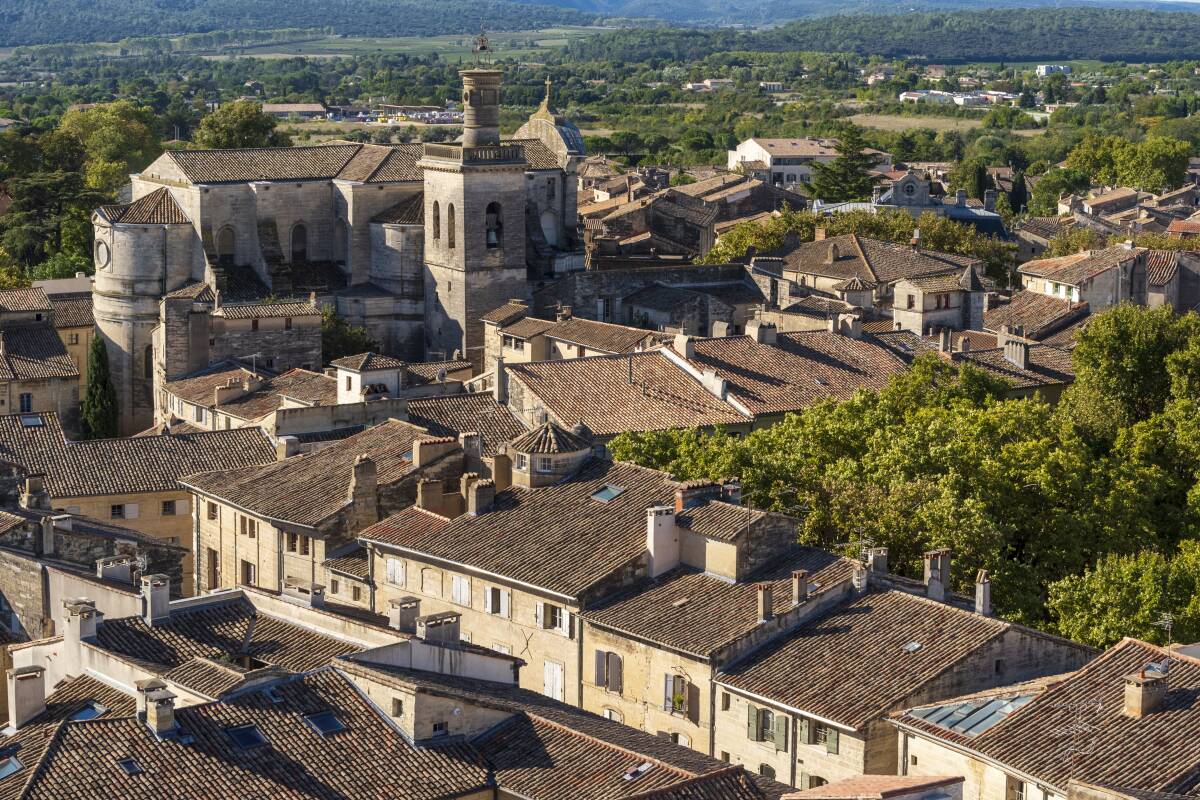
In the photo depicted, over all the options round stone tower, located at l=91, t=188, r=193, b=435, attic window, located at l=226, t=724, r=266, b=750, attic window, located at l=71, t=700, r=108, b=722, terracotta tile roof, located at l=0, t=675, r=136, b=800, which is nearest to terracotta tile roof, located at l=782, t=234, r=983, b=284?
round stone tower, located at l=91, t=188, r=193, b=435

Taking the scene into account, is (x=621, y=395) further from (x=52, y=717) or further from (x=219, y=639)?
(x=52, y=717)

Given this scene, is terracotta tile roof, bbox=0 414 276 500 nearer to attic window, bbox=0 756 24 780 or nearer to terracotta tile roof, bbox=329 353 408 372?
terracotta tile roof, bbox=329 353 408 372

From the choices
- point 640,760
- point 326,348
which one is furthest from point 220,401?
point 640,760

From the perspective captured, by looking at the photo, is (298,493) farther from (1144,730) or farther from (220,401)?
(1144,730)

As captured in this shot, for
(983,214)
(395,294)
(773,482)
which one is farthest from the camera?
(983,214)

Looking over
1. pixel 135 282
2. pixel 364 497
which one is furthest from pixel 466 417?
pixel 135 282

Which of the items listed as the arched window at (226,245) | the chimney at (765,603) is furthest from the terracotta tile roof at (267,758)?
the arched window at (226,245)

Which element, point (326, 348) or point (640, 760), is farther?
point (326, 348)
